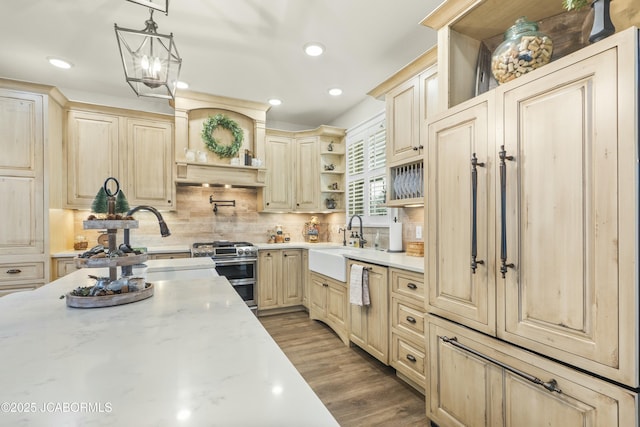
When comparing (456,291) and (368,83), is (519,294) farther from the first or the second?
(368,83)

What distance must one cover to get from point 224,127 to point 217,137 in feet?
0.56

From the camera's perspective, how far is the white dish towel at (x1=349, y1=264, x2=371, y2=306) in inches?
106

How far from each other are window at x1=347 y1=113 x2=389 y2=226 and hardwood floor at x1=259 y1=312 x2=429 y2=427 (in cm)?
151

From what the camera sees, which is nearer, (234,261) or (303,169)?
(234,261)

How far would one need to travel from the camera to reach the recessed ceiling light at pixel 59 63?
2.93 meters

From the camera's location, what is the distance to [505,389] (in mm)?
1396

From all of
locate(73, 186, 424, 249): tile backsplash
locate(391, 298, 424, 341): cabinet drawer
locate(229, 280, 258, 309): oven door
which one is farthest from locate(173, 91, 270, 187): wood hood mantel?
locate(391, 298, 424, 341): cabinet drawer

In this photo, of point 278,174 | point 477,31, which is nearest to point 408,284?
point 477,31

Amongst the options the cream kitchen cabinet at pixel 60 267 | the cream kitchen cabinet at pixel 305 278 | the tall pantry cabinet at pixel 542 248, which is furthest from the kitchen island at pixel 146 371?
the cream kitchen cabinet at pixel 305 278

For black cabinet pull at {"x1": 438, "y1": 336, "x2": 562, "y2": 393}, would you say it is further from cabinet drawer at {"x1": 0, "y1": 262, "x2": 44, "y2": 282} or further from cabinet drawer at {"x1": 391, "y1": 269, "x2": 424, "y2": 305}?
cabinet drawer at {"x1": 0, "y1": 262, "x2": 44, "y2": 282}

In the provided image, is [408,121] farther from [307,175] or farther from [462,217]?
→ [307,175]

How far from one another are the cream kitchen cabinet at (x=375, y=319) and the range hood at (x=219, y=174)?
200cm

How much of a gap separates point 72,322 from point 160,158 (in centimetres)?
333

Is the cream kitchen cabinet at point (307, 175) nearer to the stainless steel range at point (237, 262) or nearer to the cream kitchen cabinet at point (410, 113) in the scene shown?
the stainless steel range at point (237, 262)
